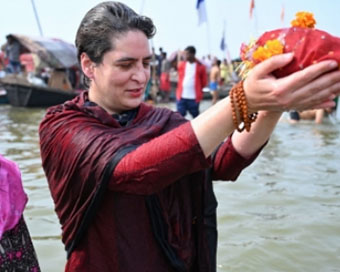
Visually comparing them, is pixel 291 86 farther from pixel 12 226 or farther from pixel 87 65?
pixel 12 226

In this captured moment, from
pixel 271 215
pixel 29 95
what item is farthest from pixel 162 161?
pixel 29 95

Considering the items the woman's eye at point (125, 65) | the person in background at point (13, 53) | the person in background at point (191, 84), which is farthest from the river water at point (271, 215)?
the person in background at point (13, 53)

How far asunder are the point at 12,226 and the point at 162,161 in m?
0.83

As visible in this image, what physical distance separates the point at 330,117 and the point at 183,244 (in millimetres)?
10461

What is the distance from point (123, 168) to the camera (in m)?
1.25

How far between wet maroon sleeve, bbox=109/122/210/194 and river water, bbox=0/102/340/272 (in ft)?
6.70

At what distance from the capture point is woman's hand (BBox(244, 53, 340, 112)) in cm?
104

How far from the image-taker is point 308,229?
12.0 feet

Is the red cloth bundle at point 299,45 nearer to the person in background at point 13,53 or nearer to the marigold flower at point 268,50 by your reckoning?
the marigold flower at point 268,50

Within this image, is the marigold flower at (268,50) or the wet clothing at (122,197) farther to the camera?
the wet clothing at (122,197)

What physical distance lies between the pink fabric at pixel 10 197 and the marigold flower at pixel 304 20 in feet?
3.75

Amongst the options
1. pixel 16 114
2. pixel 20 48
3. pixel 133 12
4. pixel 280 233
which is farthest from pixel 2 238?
pixel 20 48

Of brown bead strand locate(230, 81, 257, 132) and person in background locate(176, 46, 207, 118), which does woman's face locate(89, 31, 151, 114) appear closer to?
brown bead strand locate(230, 81, 257, 132)

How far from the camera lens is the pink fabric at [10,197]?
5.64 feet
